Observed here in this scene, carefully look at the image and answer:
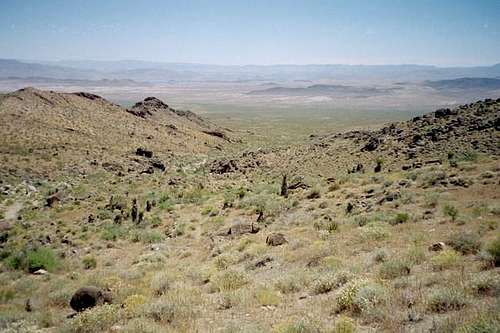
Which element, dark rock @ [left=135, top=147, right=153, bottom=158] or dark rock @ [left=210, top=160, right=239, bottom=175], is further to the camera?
dark rock @ [left=135, top=147, right=153, bottom=158]

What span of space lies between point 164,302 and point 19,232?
16256 millimetres

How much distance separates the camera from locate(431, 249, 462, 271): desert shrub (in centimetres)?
945

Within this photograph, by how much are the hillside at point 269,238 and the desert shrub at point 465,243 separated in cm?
6

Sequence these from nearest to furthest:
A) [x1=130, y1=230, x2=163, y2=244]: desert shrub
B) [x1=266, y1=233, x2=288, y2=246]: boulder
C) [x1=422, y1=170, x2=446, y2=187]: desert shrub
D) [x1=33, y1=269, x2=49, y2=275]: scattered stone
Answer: [x1=33, y1=269, x2=49, y2=275]: scattered stone
[x1=266, y1=233, x2=288, y2=246]: boulder
[x1=130, y1=230, x2=163, y2=244]: desert shrub
[x1=422, y1=170, x2=446, y2=187]: desert shrub

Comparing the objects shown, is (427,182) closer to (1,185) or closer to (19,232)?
(19,232)

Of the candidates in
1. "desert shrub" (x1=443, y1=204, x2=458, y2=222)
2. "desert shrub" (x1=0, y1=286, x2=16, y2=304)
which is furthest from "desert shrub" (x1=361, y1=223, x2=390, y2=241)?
"desert shrub" (x1=0, y1=286, x2=16, y2=304)

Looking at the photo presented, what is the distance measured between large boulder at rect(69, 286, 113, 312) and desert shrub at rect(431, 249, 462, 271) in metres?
7.92

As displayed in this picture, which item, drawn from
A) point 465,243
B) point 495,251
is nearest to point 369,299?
point 495,251

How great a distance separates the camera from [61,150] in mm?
45125

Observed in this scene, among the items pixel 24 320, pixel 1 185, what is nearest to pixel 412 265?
pixel 24 320

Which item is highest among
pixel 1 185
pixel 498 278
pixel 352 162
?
pixel 498 278

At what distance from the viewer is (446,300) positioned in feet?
23.8

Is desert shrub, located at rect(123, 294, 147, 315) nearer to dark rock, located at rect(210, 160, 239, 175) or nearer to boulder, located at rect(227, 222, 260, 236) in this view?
boulder, located at rect(227, 222, 260, 236)

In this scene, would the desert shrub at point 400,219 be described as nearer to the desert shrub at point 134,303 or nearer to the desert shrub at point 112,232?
the desert shrub at point 134,303
